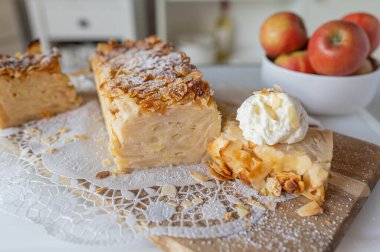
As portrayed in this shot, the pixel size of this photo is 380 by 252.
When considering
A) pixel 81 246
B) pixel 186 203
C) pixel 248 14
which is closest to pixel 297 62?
pixel 186 203

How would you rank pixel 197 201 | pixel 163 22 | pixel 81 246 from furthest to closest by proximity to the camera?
pixel 163 22, pixel 197 201, pixel 81 246

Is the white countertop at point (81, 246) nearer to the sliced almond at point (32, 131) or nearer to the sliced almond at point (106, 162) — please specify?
the sliced almond at point (106, 162)

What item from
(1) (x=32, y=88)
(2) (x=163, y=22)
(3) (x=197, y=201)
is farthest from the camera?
(2) (x=163, y=22)

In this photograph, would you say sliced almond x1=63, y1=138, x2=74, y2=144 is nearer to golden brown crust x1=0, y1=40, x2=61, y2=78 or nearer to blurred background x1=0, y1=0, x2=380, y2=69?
golden brown crust x1=0, y1=40, x2=61, y2=78

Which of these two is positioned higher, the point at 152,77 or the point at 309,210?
the point at 152,77

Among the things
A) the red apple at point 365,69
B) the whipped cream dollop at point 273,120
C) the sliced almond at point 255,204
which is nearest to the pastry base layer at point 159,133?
the whipped cream dollop at point 273,120

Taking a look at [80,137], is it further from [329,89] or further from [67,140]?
[329,89]

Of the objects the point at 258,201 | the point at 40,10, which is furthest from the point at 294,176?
the point at 40,10
